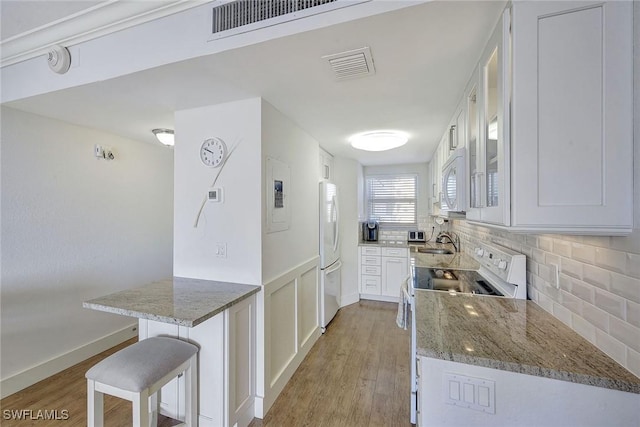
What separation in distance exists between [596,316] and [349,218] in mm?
3227

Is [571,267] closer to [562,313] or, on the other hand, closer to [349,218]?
[562,313]

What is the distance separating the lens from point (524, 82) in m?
0.99

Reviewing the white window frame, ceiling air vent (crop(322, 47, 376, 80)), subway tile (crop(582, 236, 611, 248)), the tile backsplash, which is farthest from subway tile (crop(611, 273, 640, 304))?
the white window frame

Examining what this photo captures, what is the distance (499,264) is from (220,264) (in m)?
1.93

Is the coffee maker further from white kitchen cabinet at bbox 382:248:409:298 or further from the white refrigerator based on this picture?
the white refrigerator

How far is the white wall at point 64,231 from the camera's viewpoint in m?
2.10

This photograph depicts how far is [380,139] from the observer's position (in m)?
2.67

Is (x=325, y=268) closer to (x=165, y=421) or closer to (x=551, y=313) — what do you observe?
(x=165, y=421)

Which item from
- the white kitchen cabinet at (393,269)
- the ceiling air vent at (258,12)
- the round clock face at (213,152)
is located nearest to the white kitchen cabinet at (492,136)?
the ceiling air vent at (258,12)

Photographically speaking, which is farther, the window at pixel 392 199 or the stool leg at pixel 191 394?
the window at pixel 392 199

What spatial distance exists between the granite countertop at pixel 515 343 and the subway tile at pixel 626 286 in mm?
243

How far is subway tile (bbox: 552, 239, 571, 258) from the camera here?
1202 millimetres

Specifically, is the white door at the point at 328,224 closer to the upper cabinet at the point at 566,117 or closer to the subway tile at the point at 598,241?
the upper cabinet at the point at 566,117

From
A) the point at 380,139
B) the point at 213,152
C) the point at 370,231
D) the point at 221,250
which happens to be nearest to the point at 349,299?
the point at 370,231
